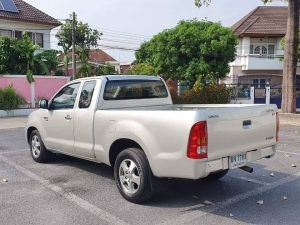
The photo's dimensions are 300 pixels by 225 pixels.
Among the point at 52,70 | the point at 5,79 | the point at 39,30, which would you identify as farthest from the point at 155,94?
the point at 39,30

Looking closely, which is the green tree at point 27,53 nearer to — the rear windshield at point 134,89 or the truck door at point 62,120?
the truck door at point 62,120

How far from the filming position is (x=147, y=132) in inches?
191

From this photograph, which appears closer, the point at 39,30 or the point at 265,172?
the point at 265,172

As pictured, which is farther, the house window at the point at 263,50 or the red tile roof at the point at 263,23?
the house window at the point at 263,50

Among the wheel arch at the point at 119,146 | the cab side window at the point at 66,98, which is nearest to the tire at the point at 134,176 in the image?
the wheel arch at the point at 119,146

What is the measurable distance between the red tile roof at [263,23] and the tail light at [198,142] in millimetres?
31646

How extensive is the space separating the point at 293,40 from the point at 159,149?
44.8 ft

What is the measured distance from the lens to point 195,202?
204 inches

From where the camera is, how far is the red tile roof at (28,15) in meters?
28.2

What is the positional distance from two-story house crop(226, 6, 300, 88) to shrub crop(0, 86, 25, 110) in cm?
2176

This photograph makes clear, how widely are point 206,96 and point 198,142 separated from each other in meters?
14.8

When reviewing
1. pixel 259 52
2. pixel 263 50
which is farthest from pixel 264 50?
pixel 259 52

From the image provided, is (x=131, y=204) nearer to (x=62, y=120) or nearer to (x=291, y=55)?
(x=62, y=120)

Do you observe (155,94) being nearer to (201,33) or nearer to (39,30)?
(201,33)
